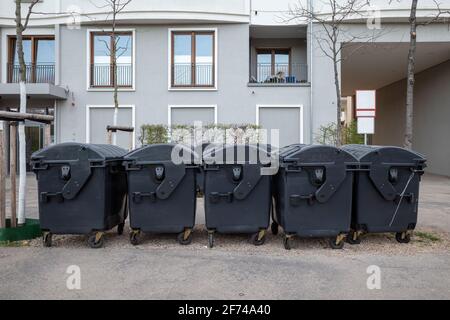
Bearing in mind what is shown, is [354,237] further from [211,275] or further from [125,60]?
[125,60]

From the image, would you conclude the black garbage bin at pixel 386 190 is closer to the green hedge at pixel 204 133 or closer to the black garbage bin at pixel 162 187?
the black garbage bin at pixel 162 187

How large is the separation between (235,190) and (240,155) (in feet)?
1.67

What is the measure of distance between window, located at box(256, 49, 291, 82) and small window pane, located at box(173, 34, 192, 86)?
3589mm

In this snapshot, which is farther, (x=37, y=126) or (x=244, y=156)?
(x=37, y=126)

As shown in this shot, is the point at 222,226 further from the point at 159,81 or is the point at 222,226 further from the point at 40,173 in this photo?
the point at 159,81

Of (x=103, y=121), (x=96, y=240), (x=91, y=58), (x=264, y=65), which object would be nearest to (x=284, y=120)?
(x=264, y=65)

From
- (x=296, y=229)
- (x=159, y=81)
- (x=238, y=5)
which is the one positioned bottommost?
(x=296, y=229)

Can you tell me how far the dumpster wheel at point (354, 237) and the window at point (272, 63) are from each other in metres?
12.7

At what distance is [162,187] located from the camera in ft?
16.9

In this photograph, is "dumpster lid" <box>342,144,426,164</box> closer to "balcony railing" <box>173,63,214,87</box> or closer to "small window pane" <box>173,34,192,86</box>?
"balcony railing" <box>173,63,214,87</box>

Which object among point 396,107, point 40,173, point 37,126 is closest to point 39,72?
point 37,126

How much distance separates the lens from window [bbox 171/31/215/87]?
15672mm

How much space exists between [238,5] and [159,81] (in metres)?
4.71

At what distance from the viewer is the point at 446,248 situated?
17.3 feet
